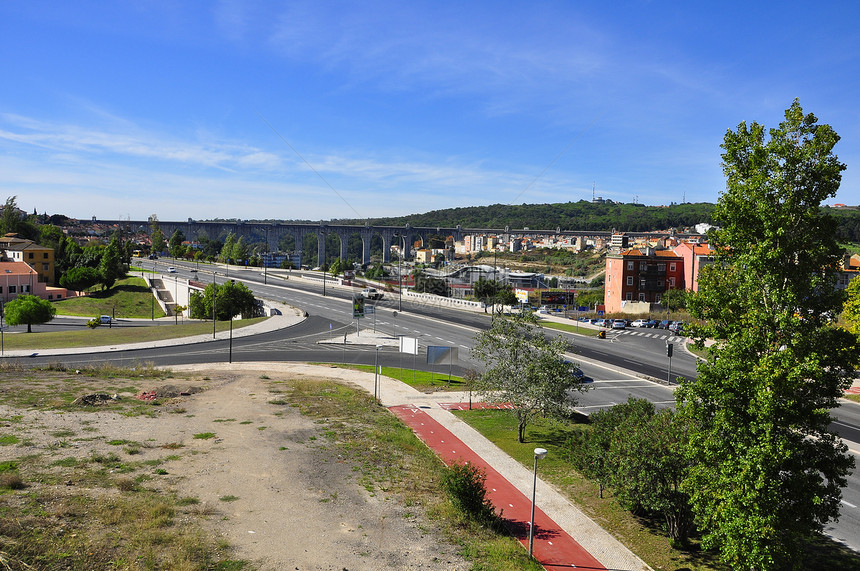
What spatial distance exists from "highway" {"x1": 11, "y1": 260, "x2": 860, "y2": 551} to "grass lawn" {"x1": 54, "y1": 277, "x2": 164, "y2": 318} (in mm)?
10208

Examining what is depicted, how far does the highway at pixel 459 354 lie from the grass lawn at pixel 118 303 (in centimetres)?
1021

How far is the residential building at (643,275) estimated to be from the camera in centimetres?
7775

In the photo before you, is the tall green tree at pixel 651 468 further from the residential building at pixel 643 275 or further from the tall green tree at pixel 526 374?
the residential building at pixel 643 275

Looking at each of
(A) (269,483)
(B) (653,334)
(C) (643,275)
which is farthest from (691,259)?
(A) (269,483)

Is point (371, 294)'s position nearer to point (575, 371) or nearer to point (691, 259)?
point (691, 259)

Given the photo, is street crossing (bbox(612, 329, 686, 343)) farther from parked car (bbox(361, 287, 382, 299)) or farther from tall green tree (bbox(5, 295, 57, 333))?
tall green tree (bbox(5, 295, 57, 333))

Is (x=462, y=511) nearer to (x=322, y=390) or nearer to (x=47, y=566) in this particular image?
(x=47, y=566)

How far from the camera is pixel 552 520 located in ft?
58.4

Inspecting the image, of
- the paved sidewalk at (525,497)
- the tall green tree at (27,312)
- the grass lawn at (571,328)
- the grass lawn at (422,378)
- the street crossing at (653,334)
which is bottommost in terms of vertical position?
the grass lawn at (422,378)

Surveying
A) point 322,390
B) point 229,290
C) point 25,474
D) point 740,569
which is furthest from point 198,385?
point 229,290

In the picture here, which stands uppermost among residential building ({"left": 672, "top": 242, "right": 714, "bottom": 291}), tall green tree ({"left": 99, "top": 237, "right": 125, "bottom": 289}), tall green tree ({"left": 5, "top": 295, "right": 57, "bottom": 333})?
residential building ({"left": 672, "top": 242, "right": 714, "bottom": 291})

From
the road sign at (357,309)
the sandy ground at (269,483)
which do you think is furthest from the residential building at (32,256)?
the sandy ground at (269,483)

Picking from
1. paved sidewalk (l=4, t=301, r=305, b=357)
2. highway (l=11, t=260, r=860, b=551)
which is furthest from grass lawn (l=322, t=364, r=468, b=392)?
paved sidewalk (l=4, t=301, r=305, b=357)

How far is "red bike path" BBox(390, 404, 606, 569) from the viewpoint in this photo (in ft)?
50.5
